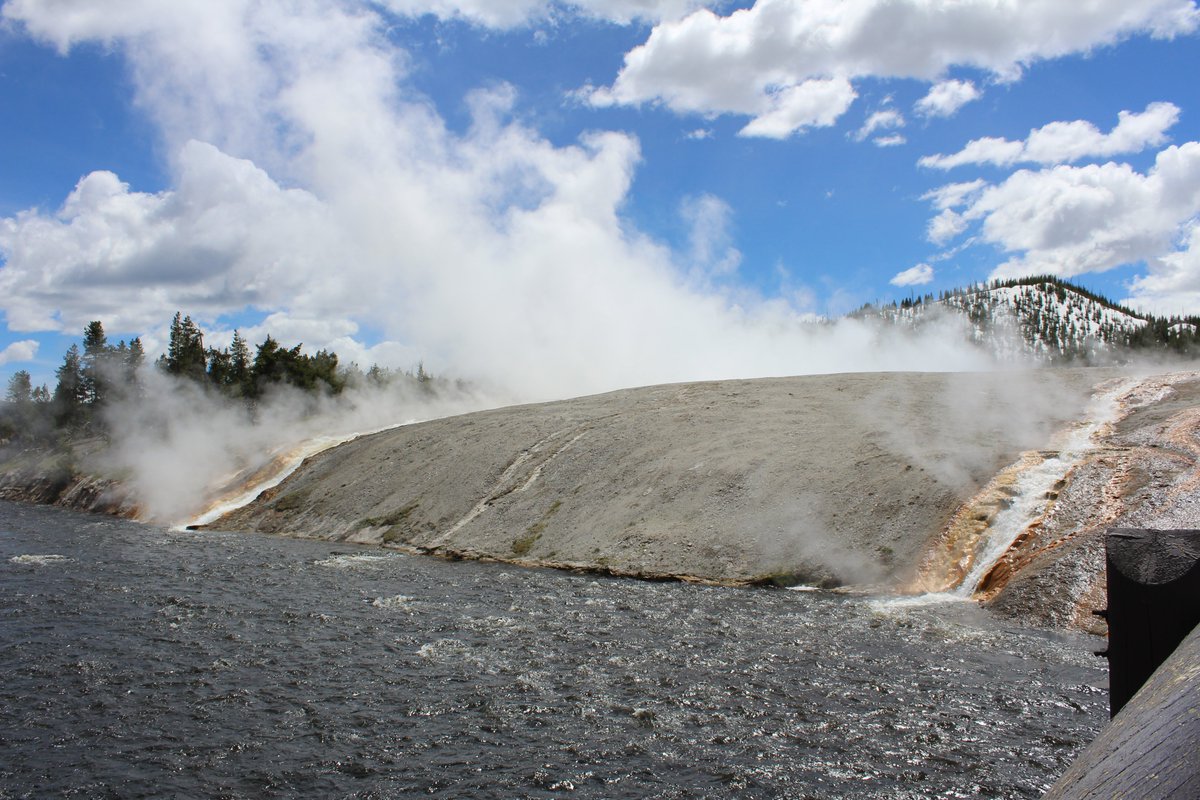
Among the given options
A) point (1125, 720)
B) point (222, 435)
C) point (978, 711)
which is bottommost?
point (978, 711)

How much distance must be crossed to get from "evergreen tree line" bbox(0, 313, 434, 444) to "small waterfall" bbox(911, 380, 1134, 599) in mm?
51455

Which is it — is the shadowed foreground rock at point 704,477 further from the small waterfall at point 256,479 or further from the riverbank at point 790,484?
the small waterfall at point 256,479

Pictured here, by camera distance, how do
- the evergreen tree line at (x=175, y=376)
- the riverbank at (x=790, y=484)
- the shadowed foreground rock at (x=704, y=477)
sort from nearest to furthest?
the riverbank at (x=790, y=484)
the shadowed foreground rock at (x=704, y=477)
the evergreen tree line at (x=175, y=376)

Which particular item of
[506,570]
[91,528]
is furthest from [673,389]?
[91,528]

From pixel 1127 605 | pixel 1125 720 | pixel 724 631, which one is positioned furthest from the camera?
pixel 724 631

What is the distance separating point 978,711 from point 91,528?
35.3 meters

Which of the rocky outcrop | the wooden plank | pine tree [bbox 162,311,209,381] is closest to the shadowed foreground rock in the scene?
the rocky outcrop

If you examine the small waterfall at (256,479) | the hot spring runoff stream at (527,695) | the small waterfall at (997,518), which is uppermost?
the small waterfall at (256,479)

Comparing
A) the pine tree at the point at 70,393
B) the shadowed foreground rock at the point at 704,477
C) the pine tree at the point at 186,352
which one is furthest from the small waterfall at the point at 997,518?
the pine tree at the point at 70,393

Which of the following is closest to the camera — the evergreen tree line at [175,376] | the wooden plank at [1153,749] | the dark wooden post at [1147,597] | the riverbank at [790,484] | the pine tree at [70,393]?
the wooden plank at [1153,749]

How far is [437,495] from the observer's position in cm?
3125

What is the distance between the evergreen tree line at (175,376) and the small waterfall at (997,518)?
5146 cm

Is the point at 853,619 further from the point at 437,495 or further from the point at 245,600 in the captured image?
the point at 437,495

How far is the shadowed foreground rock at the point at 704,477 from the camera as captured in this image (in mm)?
21781
